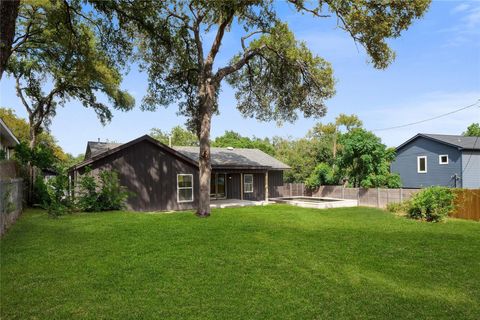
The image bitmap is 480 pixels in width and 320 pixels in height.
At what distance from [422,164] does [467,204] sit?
13.4 m

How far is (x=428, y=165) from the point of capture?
26984 millimetres

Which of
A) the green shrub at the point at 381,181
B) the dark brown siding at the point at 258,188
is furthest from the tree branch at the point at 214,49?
the green shrub at the point at 381,181

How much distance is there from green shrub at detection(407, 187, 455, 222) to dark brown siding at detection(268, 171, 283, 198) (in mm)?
12346

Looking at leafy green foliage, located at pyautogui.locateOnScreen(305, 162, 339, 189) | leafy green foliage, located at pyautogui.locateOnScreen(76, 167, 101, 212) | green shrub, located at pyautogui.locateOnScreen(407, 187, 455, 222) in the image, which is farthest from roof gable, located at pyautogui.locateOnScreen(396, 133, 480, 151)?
leafy green foliage, located at pyautogui.locateOnScreen(76, 167, 101, 212)

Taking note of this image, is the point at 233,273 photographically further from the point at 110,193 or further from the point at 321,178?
the point at 321,178

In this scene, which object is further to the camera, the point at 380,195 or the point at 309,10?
the point at 380,195

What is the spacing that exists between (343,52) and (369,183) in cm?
1038

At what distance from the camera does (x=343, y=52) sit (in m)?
13.3

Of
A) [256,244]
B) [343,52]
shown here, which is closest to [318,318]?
[256,244]

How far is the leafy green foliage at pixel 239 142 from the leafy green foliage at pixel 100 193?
40.6 meters

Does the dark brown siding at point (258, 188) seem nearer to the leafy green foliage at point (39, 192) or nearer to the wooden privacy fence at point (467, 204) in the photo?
the wooden privacy fence at point (467, 204)

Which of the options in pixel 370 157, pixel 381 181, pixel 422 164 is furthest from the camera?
pixel 422 164

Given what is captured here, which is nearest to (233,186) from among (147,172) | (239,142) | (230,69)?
(147,172)

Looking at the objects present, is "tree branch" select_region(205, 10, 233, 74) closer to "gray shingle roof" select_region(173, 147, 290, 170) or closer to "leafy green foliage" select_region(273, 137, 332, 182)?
"gray shingle roof" select_region(173, 147, 290, 170)
